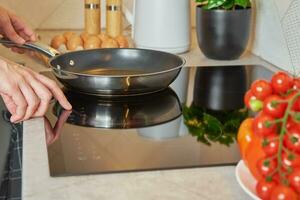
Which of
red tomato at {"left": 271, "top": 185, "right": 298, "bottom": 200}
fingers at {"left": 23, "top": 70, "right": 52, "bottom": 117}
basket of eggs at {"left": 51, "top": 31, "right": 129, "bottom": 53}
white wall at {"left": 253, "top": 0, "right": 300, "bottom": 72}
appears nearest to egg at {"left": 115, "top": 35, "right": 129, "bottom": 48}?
basket of eggs at {"left": 51, "top": 31, "right": 129, "bottom": 53}

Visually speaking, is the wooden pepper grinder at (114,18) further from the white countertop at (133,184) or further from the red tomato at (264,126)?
the red tomato at (264,126)

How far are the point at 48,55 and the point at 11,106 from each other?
28 centimetres

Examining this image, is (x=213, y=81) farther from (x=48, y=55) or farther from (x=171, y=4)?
(x=48, y=55)

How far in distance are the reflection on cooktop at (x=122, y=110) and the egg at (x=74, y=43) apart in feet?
0.82

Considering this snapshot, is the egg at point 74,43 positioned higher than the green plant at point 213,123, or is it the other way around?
the egg at point 74,43

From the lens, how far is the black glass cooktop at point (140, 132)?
637 millimetres

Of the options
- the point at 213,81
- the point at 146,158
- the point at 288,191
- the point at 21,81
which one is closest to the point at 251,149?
the point at 288,191

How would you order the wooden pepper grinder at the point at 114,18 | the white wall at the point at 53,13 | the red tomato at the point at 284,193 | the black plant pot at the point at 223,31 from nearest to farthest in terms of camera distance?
the red tomato at the point at 284,193
the black plant pot at the point at 223,31
the wooden pepper grinder at the point at 114,18
the white wall at the point at 53,13

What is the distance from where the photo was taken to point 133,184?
22.7 inches

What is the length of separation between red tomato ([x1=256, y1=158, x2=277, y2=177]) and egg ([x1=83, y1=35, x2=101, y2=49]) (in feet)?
2.54

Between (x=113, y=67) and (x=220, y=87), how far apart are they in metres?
0.24

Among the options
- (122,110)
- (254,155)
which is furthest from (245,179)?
(122,110)

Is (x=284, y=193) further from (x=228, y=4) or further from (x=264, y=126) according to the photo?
(x=228, y=4)

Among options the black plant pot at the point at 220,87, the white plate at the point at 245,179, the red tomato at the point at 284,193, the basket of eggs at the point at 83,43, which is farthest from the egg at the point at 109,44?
the red tomato at the point at 284,193
